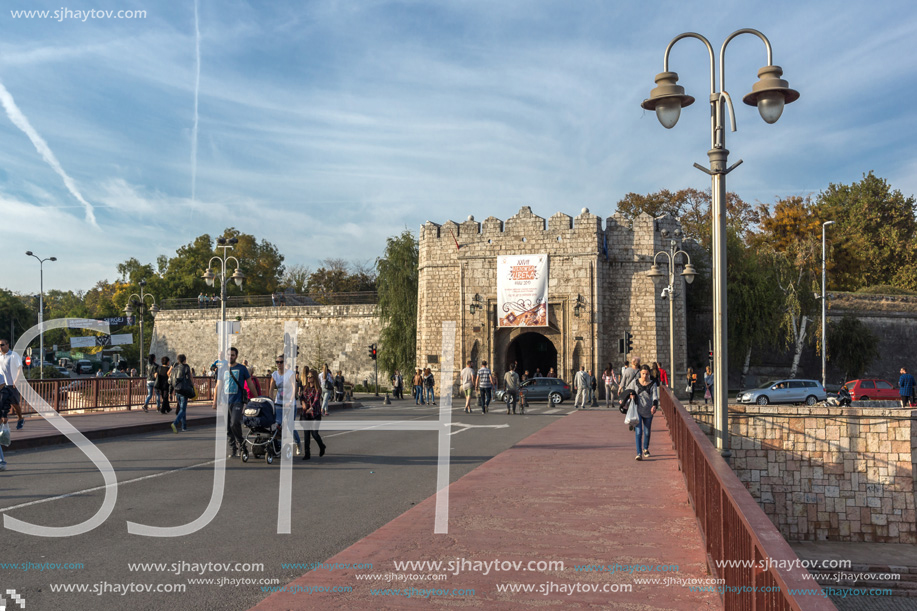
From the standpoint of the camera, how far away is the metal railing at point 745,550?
2590 mm

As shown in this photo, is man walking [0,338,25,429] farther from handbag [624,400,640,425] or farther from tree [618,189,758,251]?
tree [618,189,758,251]

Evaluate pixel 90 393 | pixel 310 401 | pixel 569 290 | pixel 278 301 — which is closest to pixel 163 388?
pixel 90 393

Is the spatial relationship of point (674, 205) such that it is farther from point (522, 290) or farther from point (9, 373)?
point (9, 373)

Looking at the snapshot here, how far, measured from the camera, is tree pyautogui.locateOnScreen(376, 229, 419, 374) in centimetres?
4188

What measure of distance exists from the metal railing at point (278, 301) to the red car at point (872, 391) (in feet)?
95.2

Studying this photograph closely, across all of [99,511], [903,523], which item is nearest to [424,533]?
[99,511]

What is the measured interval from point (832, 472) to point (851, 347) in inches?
1072

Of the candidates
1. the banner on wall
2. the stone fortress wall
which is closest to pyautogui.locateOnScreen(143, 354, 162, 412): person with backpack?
the stone fortress wall

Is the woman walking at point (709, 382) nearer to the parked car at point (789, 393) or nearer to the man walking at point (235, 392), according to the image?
the parked car at point (789, 393)

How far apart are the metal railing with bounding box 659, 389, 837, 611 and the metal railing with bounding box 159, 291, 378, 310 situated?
4437cm

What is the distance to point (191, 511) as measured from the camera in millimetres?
7680

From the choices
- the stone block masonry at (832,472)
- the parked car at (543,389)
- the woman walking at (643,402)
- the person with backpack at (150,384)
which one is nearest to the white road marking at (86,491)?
the woman walking at (643,402)

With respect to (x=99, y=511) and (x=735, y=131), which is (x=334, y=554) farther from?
(x=735, y=131)

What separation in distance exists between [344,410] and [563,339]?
13670 millimetres
